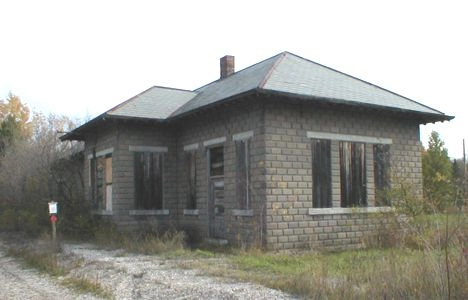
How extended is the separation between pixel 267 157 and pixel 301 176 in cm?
118

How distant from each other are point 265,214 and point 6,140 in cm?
2883

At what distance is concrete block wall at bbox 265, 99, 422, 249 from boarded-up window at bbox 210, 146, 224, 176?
2425 mm

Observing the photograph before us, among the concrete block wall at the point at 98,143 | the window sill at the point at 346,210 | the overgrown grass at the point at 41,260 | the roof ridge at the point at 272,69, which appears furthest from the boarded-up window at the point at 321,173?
the concrete block wall at the point at 98,143

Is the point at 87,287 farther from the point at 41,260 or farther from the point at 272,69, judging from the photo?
the point at 272,69

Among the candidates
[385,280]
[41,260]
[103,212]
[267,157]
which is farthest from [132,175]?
[385,280]

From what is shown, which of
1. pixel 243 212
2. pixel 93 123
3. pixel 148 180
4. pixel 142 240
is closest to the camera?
pixel 243 212

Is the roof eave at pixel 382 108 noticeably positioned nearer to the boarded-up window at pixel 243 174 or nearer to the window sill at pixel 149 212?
the boarded-up window at pixel 243 174

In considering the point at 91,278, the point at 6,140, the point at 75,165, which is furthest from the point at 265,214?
the point at 6,140

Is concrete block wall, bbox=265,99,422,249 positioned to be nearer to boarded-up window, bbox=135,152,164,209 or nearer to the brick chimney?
boarded-up window, bbox=135,152,164,209

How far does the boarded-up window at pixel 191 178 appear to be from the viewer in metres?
16.9

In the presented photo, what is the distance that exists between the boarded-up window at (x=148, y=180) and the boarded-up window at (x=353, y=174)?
20.4ft

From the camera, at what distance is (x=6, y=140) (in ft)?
121

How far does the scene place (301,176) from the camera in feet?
45.7

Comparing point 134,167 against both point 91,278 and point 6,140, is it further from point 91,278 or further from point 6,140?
point 6,140
